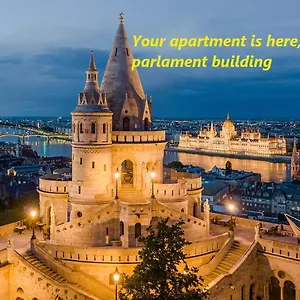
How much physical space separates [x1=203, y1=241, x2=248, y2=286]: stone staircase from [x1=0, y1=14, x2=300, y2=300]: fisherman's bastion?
46 mm

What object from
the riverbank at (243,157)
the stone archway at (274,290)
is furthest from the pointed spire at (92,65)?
the riverbank at (243,157)

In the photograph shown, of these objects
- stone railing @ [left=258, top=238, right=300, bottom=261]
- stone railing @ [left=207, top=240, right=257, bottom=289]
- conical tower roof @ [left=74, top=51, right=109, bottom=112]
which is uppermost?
conical tower roof @ [left=74, top=51, right=109, bottom=112]

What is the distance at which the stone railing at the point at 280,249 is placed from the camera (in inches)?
862

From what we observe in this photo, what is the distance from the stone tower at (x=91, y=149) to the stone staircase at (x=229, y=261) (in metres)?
6.17

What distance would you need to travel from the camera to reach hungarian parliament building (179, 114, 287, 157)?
507 feet

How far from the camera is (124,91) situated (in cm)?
2647

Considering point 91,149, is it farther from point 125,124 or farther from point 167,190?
point 167,190

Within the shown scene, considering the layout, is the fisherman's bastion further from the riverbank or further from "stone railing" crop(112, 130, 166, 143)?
the riverbank

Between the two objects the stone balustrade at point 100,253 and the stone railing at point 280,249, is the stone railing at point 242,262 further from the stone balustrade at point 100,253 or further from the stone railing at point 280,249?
the stone balustrade at point 100,253

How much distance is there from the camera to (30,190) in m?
49.4

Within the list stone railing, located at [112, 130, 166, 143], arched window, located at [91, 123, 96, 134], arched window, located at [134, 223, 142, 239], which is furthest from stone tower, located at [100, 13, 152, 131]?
arched window, located at [134, 223, 142, 239]

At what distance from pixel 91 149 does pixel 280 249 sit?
9.57 meters

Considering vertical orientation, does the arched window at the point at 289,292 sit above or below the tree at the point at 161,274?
below

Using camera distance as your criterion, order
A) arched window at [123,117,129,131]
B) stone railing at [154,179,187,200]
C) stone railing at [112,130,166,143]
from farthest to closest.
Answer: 1. arched window at [123,117,129,131]
2. stone railing at [154,179,187,200]
3. stone railing at [112,130,166,143]
